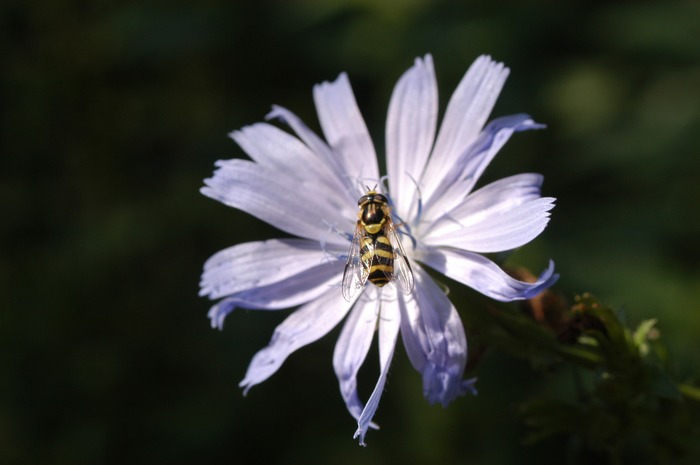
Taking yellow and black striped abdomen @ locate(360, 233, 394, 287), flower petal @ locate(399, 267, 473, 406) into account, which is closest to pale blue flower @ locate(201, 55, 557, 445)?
flower petal @ locate(399, 267, 473, 406)

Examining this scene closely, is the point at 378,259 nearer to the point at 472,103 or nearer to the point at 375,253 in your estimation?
the point at 375,253

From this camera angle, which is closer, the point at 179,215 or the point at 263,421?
the point at 263,421

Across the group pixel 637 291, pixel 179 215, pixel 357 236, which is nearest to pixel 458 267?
pixel 357 236

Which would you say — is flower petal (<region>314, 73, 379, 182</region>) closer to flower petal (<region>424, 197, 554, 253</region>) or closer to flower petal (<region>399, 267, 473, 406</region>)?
flower petal (<region>424, 197, 554, 253</region>)

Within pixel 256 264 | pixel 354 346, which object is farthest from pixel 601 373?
pixel 256 264

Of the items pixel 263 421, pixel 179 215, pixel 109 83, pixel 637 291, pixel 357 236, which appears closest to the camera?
pixel 357 236

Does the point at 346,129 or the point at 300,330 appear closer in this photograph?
the point at 300,330

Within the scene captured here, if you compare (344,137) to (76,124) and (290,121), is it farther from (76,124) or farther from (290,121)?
(76,124)
